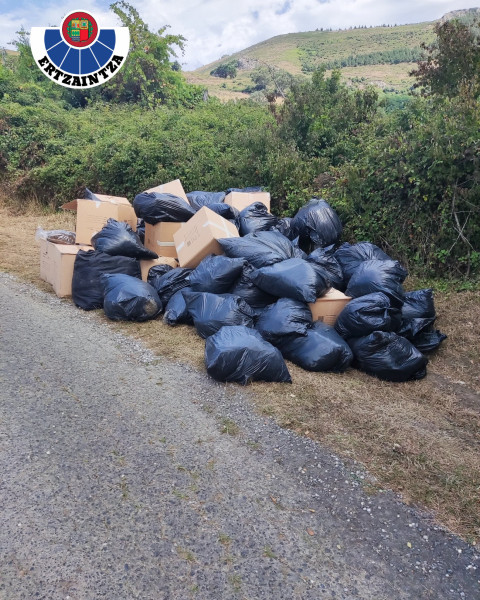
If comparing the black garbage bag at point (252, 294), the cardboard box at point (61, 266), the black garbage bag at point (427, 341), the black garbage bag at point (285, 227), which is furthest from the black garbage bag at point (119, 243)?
the black garbage bag at point (427, 341)

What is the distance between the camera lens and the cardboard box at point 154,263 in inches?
189

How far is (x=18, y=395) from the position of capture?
2922 millimetres

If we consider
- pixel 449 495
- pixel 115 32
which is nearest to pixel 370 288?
pixel 449 495

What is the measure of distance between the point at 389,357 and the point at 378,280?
2.28 feet

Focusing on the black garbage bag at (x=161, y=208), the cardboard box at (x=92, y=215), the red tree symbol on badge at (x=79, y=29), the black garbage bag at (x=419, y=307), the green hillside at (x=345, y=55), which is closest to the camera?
the black garbage bag at (x=419, y=307)

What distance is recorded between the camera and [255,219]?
5.01 metres

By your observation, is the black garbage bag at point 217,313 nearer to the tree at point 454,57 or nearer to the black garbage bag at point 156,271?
the black garbage bag at point 156,271

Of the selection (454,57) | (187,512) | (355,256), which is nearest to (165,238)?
(355,256)

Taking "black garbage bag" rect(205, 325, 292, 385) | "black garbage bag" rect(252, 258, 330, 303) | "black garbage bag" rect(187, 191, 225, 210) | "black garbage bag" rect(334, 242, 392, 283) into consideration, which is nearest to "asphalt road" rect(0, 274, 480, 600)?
"black garbage bag" rect(205, 325, 292, 385)

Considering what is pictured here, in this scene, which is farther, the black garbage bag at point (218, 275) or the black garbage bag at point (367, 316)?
the black garbage bag at point (218, 275)

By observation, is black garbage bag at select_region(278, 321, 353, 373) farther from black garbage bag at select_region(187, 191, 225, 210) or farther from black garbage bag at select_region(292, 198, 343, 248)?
black garbage bag at select_region(187, 191, 225, 210)

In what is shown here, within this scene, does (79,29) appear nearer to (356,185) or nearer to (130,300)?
(356,185)

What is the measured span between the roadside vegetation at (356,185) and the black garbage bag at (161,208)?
133cm

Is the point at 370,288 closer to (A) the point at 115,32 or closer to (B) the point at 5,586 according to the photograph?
(B) the point at 5,586
